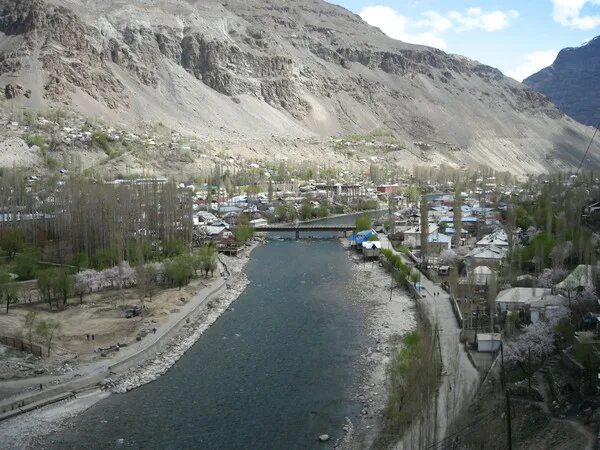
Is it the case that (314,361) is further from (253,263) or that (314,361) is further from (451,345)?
(253,263)

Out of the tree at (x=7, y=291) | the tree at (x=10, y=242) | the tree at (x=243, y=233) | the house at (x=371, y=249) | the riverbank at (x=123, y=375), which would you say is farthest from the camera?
the tree at (x=243, y=233)

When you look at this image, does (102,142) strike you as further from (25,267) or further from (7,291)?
(7,291)

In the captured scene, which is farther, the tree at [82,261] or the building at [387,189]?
the building at [387,189]

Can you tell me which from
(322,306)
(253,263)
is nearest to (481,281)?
(322,306)

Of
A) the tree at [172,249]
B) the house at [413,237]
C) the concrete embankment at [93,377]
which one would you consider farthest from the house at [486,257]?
the tree at [172,249]

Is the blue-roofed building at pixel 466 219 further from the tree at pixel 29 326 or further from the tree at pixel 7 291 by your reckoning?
the tree at pixel 29 326

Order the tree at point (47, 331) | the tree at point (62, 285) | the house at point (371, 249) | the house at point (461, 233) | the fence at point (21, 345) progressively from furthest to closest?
the house at point (461, 233)
the house at point (371, 249)
the tree at point (62, 285)
the tree at point (47, 331)
the fence at point (21, 345)

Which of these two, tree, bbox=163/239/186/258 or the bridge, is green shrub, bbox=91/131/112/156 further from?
tree, bbox=163/239/186/258
